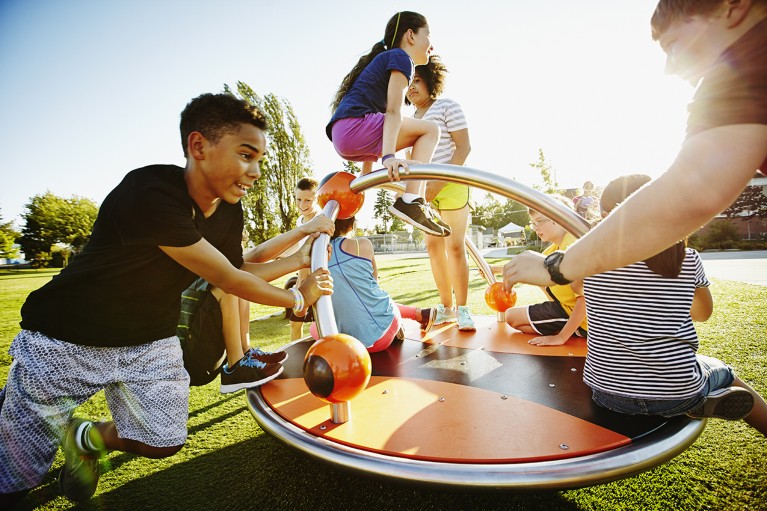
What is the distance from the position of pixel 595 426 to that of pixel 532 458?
34 cm

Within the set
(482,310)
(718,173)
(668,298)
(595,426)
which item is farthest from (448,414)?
(482,310)

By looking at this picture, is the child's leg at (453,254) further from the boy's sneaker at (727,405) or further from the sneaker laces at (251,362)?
the boy's sneaker at (727,405)

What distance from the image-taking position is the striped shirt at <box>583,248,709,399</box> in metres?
1.30

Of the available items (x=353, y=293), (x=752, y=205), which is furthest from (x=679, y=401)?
(x=752, y=205)

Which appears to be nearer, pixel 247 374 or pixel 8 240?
pixel 247 374

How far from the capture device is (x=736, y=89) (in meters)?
0.81

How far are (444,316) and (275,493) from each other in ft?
7.10

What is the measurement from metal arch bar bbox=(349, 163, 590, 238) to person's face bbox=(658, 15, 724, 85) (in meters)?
0.54

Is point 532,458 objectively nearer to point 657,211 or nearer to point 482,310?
point 657,211

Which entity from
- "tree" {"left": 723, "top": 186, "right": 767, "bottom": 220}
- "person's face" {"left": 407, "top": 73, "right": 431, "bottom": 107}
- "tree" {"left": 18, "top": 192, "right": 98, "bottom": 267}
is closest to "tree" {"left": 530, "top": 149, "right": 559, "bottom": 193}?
"tree" {"left": 723, "top": 186, "right": 767, "bottom": 220}

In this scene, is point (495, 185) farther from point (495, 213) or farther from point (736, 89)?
point (495, 213)

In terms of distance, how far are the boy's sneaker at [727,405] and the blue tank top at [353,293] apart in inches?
62.3

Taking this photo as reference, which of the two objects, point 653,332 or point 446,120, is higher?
point 446,120

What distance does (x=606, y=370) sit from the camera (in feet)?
4.69
